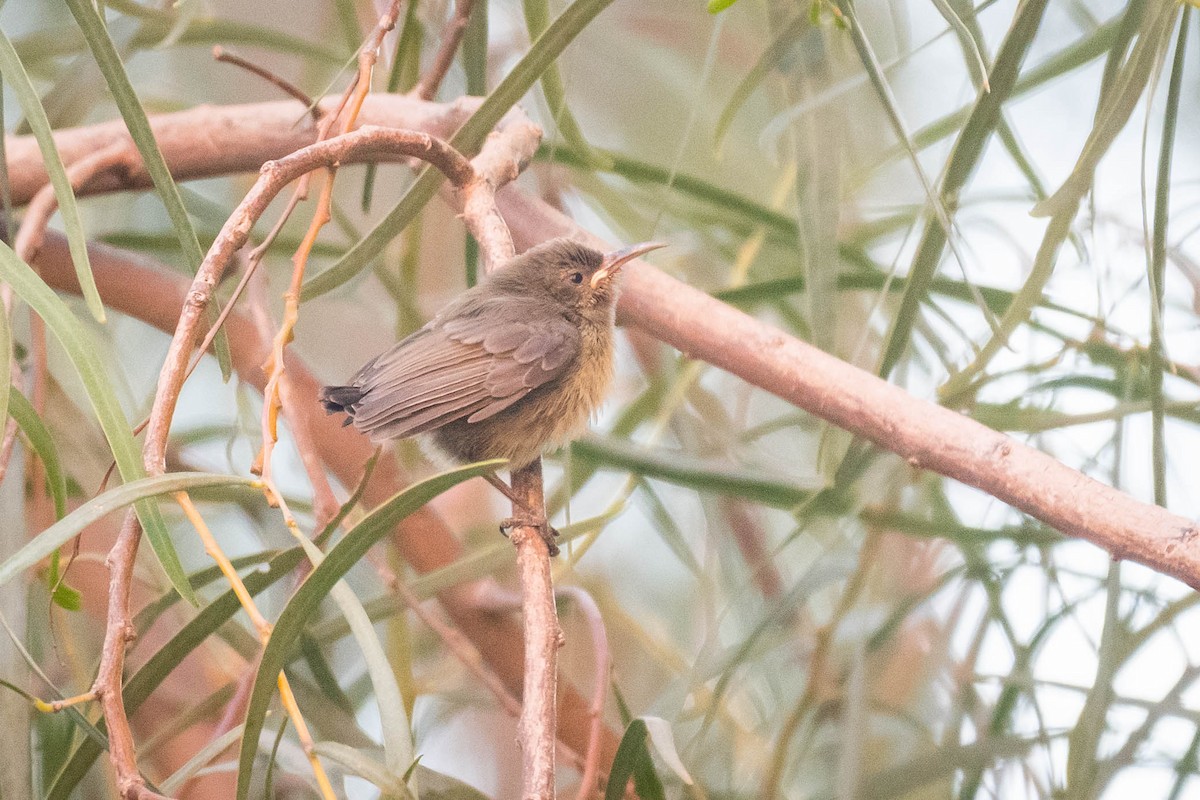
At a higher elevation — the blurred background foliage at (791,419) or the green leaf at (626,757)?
the blurred background foliage at (791,419)

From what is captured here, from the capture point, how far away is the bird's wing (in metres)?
1.80

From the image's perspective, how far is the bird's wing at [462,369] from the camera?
71.1 inches

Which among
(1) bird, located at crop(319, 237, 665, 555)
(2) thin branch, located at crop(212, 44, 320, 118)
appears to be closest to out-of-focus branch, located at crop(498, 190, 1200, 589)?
(1) bird, located at crop(319, 237, 665, 555)

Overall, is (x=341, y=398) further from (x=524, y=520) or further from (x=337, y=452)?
(x=337, y=452)

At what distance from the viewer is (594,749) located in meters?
1.70

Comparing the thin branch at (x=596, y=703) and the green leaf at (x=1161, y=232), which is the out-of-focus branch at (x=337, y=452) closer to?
the thin branch at (x=596, y=703)

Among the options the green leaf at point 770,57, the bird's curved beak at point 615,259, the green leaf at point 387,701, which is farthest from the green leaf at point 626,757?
the green leaf at point 770,57

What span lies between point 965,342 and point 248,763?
5.59 feet

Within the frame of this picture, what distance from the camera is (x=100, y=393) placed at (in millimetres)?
1038

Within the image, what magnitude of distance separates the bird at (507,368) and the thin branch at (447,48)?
44cm

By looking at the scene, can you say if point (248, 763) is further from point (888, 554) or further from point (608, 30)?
point (608, 30)

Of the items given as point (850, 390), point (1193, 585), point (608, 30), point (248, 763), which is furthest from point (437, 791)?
point (608, 30)

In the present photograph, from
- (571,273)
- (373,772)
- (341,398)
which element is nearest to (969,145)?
(571,273)

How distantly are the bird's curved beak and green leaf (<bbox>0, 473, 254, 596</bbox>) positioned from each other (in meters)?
1.14
